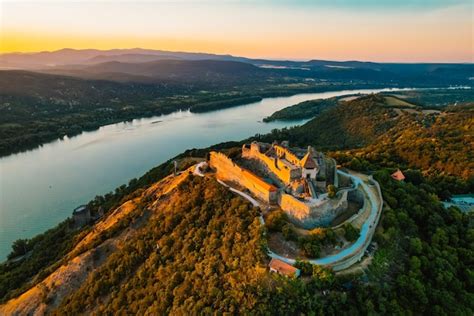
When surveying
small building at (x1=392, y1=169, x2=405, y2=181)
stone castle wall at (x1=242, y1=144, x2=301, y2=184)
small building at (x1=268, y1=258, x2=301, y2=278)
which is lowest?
small building at (x1=268, y1=258, x2=301, y2=278)

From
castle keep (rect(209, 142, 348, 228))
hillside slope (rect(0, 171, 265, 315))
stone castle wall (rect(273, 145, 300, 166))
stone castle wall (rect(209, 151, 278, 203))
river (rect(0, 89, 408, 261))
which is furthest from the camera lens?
river (rect(0, 89, 408, 261))

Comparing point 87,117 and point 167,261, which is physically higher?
point 87,117

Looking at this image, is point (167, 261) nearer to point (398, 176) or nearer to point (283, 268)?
point (283, 268)

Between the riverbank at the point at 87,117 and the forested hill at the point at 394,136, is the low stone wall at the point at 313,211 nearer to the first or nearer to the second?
the forested hill at the point at 394,136

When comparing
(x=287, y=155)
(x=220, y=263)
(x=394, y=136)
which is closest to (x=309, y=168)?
(x=287, y=155)

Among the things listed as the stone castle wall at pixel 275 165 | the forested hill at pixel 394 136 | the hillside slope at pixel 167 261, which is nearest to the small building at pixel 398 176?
the forested hill at pixel 394 136

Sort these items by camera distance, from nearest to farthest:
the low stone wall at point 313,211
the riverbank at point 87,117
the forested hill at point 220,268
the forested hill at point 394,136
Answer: the forested hill at point 220,268 < the low stone wall at point 313,211 < the forested hill at point 394,136 < the riverbank at point 87,117

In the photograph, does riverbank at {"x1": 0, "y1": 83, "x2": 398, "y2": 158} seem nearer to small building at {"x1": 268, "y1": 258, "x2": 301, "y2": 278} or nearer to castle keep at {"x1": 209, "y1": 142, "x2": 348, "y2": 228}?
castle keep at {"x1": 209, "y1": 142, "x2": 348, "y2": 228}

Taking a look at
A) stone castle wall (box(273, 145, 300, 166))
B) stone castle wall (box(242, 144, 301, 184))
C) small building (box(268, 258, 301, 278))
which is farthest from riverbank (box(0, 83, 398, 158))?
small building (box(268, 258, 301, 278))
